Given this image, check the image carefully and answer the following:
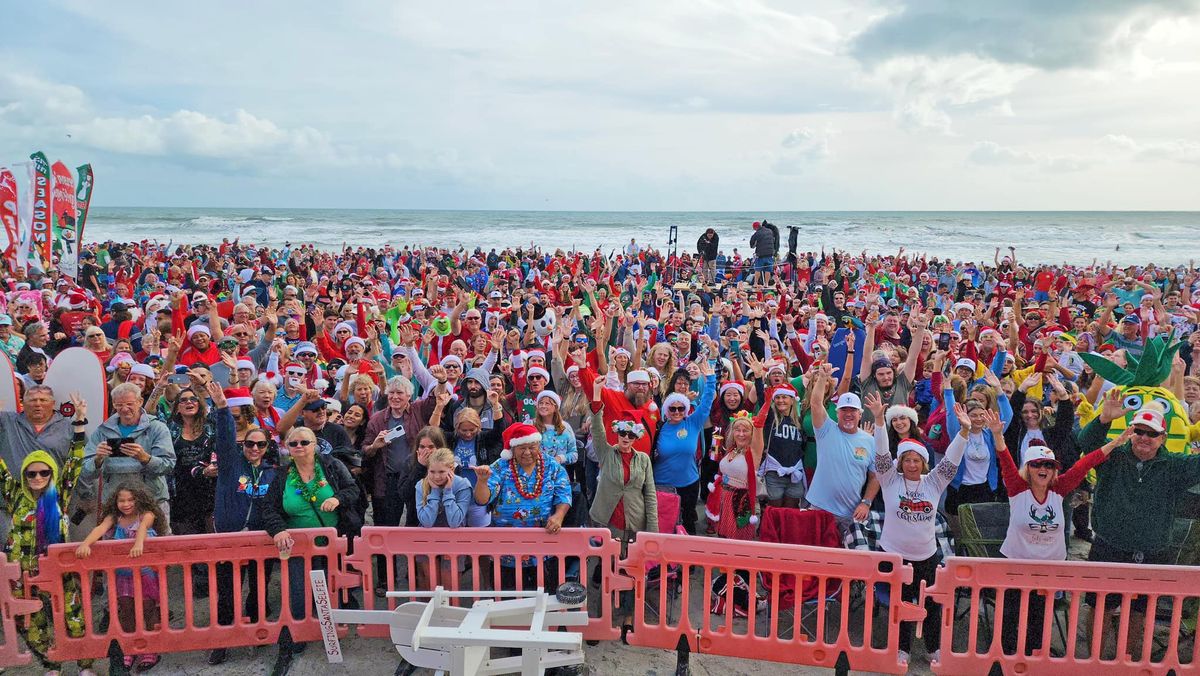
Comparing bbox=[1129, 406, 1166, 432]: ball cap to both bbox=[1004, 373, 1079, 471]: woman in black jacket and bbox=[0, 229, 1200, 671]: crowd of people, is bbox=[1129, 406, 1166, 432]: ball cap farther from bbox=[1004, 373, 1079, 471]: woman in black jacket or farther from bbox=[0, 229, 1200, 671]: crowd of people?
bbox=[1004, 373, 1079, 471]: woman in black jacket

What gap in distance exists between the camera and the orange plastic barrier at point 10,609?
13.1 ft

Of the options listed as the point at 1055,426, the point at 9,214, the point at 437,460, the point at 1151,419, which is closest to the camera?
A: the point at 1151,419

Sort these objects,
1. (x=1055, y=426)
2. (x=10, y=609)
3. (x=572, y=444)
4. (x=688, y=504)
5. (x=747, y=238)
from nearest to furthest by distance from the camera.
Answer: (x=10, y=609)
(x=572, y=444)
(x=1055, y=426)
(x=688, y=504)
(x=747, y=238)

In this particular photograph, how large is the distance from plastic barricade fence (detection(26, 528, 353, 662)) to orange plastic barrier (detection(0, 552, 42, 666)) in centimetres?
10

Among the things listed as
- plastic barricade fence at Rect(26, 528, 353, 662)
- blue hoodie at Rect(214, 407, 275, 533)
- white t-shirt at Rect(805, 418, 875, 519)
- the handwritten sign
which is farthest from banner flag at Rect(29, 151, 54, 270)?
white t-shirt at Rect(805, 418, 875, 519)

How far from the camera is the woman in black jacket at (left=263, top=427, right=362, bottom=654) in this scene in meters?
4.35

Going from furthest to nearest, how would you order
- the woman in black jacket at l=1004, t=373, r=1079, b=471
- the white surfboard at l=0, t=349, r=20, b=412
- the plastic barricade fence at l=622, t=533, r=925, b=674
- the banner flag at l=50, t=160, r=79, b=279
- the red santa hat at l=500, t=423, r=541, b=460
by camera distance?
the banner flag at l=50, t=160, r=79, b=279 < the woman in black jacket at l=1004, t=373, r=1079, b=471 < the white surfboard at l=0, t=349, r=20, b=412 < the red santa hat at l=500, t=423, r=541, b=460 < the plastic barricade fence at l=622, t=533, r=925, b=674

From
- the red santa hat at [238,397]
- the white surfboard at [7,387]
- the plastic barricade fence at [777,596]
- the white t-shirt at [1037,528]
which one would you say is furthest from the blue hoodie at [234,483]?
the white t-shirt at [1037,528]

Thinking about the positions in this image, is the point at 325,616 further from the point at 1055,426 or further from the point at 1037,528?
the point at 1055,426

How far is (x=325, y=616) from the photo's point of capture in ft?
13.8

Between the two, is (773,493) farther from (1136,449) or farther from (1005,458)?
(1136,449)

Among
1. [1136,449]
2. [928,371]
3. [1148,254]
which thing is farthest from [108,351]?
[1148,254]

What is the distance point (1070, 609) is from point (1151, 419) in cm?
126

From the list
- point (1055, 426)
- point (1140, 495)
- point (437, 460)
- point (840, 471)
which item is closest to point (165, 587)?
point (437, 460)
